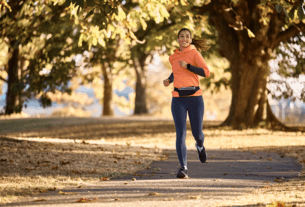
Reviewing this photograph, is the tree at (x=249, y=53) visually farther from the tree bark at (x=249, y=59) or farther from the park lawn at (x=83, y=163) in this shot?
the park lawn at (x=83, y=163)

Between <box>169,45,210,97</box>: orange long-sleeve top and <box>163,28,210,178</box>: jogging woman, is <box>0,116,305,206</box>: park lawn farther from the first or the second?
<box>169,45,210,97</box>: orange long-sleeve top

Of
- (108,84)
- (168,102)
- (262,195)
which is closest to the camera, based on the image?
(262,195)

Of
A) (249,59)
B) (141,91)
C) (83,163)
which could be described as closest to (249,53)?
(249,59)

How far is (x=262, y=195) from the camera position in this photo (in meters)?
4.79

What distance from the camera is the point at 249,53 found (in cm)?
1655

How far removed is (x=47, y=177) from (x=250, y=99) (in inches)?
483

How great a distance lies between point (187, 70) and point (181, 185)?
1.62 meters

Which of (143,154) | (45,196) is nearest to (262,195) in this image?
(45,196)

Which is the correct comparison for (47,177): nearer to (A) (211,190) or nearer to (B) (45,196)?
(B) (45,196)

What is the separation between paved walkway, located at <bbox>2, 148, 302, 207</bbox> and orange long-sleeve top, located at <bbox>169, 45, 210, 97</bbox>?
1332 millimetres

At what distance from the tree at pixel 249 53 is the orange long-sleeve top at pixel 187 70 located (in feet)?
34.9

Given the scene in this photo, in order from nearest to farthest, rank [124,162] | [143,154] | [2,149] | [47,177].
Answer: [47,177] < [124,162] < [2,149] < [143,154]

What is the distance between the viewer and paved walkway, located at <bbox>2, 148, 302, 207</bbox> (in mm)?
4544

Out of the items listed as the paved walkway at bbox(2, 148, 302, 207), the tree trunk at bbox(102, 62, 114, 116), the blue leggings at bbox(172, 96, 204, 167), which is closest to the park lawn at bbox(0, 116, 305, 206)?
the paved walkway at bbox(2, 148, 302, 207)
